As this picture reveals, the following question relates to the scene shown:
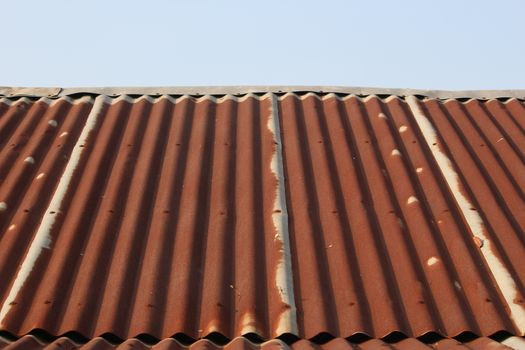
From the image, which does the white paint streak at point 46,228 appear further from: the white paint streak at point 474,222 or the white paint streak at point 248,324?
the white paint streak at point 474,222

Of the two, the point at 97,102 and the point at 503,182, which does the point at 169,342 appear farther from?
the point at 97,102

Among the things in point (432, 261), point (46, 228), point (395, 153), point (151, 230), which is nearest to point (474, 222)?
point (432, 261)

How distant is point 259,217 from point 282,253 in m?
0.36

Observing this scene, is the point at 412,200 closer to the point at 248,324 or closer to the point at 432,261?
the point at 432,261

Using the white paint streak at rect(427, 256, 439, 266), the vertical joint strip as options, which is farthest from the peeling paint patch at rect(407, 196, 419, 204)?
the vertical joint strip

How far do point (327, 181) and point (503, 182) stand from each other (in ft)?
3.22

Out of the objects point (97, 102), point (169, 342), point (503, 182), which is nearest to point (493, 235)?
point (503, 182)

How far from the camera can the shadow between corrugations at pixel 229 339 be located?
2.61 metres

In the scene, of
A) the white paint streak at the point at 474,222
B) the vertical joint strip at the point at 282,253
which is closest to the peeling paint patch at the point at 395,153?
the white paint streak at the point at 474,222

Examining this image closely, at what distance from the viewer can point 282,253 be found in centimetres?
317

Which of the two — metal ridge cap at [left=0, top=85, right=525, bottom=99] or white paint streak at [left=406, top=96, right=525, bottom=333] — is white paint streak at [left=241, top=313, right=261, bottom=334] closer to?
white paint streak at [left=406, top=96, right=525, bottom=333]

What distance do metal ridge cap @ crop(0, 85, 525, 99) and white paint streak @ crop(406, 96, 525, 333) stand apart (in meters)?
0.42

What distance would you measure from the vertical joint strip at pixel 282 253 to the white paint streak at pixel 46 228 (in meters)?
1.07

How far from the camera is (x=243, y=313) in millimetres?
2766
